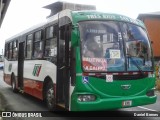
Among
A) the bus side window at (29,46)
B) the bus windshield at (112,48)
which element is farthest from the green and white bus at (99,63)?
the bus side window at (29,46)

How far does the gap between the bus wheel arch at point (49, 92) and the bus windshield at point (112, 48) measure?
2.12 meters

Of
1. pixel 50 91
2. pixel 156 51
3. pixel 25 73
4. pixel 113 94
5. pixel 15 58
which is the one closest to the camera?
pixel 113 94

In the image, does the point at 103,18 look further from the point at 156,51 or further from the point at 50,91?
the point at 156,51

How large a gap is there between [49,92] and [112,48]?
282cm

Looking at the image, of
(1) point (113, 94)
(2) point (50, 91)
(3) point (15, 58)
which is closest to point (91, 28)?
(1) point (113, 94)

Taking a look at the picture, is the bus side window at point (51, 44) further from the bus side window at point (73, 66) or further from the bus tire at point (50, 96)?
the bus side window at point (73, 66)

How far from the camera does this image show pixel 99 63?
29.9 feet

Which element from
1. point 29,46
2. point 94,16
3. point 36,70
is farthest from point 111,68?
point 29,46

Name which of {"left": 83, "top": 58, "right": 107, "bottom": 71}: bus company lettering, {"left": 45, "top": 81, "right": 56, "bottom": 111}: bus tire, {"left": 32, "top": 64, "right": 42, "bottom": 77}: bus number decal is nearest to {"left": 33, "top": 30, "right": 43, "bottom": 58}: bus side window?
{"left": 32, "top": 64, "right": 42, "bottom": 77}: bus number decal

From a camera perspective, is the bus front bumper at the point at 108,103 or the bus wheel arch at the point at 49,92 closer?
the bus front bumper at the point at 108,103

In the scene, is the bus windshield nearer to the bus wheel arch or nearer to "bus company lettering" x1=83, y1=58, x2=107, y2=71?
"bus company lettering" x1=83, y1=58, x2=107, y2=71

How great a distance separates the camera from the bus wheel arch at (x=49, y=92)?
10.9 meters

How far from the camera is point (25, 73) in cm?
1495

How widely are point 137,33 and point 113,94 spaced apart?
6.22 ft
